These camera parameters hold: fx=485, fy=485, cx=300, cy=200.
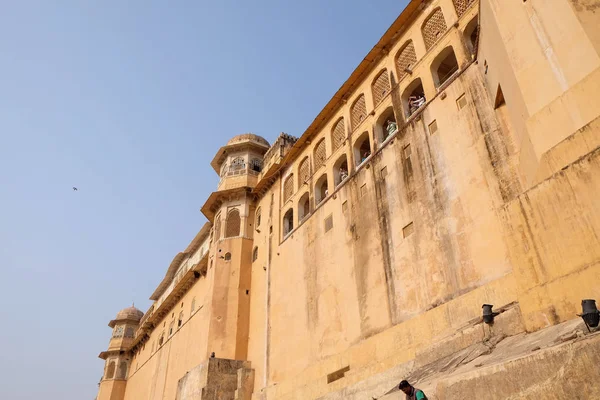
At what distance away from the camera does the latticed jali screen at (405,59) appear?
11.1 meters

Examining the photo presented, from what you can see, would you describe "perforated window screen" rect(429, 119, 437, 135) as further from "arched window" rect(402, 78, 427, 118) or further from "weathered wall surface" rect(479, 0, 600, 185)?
"weathered wall surface" rect(479, 0, 600, 185)

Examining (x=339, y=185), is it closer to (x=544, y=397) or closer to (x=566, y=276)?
(x=566, y=276)

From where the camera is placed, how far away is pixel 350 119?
42.1 ft

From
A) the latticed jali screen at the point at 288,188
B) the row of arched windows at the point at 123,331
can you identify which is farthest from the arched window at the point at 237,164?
the row of arched windows at the point at 123,331

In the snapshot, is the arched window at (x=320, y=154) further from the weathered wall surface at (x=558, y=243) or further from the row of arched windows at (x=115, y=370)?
the row of arched windows at (x=115, y=370)

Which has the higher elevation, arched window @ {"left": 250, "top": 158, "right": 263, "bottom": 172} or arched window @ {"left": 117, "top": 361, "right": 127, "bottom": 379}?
arched window @ {"left": 250, "top": 158, "right": 263, "bottom": 172}

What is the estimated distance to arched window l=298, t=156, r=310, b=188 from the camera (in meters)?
14.4

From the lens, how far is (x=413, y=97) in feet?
36.0

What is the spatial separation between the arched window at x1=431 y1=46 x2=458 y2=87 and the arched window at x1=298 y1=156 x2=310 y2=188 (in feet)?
16.4

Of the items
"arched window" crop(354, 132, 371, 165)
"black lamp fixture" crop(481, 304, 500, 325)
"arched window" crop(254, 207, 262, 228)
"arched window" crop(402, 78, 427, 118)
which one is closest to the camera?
"black lamp fixture" crop(481, 304, 500, 325)

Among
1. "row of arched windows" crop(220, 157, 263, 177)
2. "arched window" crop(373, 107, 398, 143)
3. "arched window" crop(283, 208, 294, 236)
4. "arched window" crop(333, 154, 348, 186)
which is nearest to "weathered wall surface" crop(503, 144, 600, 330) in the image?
"arched window" crop(373, 107, 398, 143)

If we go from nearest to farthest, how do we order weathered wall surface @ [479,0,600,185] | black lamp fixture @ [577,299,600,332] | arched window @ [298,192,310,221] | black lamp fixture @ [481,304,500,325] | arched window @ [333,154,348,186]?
black lamp fixture @ [577,299,600,332] → weathered wall surface @ [479,0,600,185] → black lamp fixture @ [481,304,500,325] → arched window @ [333,154,348,186] → arched window @ [298,192,310,221]

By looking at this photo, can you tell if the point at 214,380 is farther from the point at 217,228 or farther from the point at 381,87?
the point at 381,87

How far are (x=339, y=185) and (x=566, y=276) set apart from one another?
7730 millimetres
